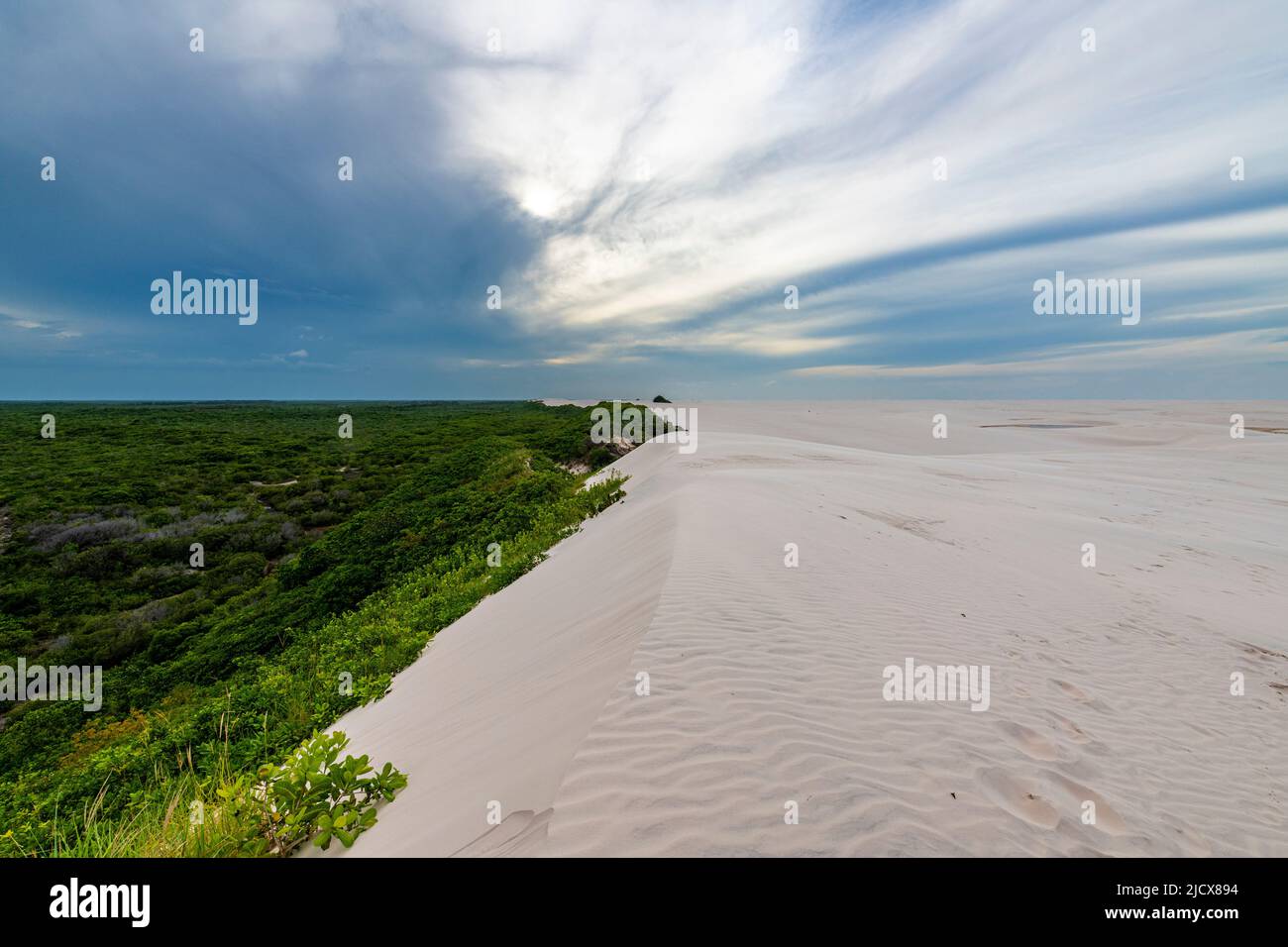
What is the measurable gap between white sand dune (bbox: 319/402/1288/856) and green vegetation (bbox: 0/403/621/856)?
97 cm

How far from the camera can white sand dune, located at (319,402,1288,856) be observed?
2.87 metres

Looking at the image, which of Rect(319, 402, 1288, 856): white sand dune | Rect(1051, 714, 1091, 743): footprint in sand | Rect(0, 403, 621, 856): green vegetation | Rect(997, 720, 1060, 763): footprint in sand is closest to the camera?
Rect(319, 402, 1288, 856): white sand dune

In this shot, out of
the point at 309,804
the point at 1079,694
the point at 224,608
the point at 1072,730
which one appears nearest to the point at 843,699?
the point at 1072,730

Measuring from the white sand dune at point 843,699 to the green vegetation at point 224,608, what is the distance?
971 mm

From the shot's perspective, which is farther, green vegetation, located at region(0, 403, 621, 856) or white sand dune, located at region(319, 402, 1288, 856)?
green vegetation, located at region(0, 403, 621, 856)

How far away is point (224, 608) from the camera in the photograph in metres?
14.3

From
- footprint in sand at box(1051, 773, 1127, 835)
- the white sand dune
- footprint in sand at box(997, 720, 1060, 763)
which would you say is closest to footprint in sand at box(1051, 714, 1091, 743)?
the white sand dune

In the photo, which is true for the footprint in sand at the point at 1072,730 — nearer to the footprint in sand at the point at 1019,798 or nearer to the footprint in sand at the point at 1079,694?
the footprint in sand at the point at 1079,694

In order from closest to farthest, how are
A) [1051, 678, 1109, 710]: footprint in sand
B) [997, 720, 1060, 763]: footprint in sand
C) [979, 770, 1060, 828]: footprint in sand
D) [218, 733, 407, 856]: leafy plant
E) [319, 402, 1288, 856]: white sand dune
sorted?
[319, 402, 1288, 856]: white sand dune < [979, 770, 1060, 828]: footprint in sand < [218, 733, 407, 856]: leafy plant < [997, 720, 1060, 763]: footprint in sand < [1051, 678, 1109, 710]: footprint in sand

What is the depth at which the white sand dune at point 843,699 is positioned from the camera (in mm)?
2873

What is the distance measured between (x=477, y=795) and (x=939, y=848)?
2.67 m

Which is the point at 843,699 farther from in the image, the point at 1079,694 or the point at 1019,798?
the point at 1079,694

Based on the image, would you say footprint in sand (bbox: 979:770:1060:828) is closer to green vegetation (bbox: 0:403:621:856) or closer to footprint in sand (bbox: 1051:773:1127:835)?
footprint in sand (bbox: 1051:773:1127:835)

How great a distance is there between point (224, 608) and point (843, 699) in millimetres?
16581
